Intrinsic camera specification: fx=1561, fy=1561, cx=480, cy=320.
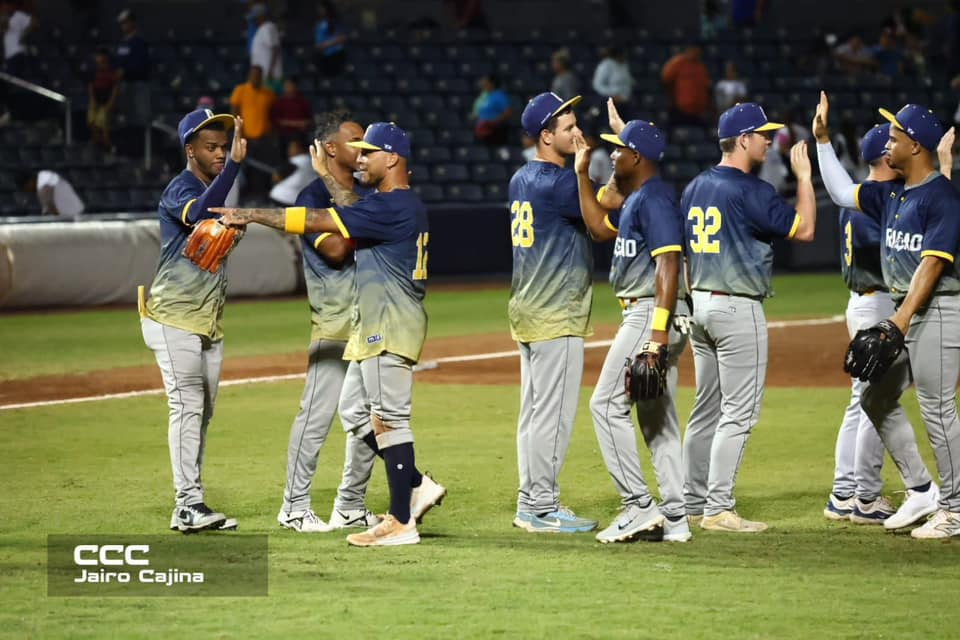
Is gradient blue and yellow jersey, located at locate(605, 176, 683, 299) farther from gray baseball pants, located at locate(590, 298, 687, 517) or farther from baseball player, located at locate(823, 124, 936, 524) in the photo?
baseball player, located at locate(823, 124, 936, 524)

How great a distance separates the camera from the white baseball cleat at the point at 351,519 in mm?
7973

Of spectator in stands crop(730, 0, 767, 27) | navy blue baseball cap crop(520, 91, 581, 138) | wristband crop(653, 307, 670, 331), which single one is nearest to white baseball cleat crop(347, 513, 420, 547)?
wristband crop(653, 307, 670, 331)

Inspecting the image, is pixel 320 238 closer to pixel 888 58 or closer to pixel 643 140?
pixel 643 140

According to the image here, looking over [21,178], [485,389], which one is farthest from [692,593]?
[21,178]

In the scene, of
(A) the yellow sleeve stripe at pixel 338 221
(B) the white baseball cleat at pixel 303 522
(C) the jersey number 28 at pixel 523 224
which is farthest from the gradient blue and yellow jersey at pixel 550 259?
(B) the white baseball cleat at pixel 303 522

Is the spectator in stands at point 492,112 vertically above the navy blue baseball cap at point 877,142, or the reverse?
the spectator in stands at point 492,112

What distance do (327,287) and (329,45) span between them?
17.8m

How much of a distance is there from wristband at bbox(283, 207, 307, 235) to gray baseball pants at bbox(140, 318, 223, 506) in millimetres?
1092

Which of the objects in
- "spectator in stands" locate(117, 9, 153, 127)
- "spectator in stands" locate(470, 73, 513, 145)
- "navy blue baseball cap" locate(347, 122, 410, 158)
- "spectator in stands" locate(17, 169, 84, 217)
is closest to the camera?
"navy blue baseball cap" locate(347, 122, 410, 158)

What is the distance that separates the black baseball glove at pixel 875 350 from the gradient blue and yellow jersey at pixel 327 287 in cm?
253

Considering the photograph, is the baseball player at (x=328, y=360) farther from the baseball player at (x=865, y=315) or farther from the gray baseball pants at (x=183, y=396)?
the baseball player at (x=865, y=315)

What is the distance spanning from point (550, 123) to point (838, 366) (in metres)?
7.52

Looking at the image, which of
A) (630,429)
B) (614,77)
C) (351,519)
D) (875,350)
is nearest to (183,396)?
(351,519)

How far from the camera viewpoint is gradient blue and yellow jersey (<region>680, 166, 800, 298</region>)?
298 inches
